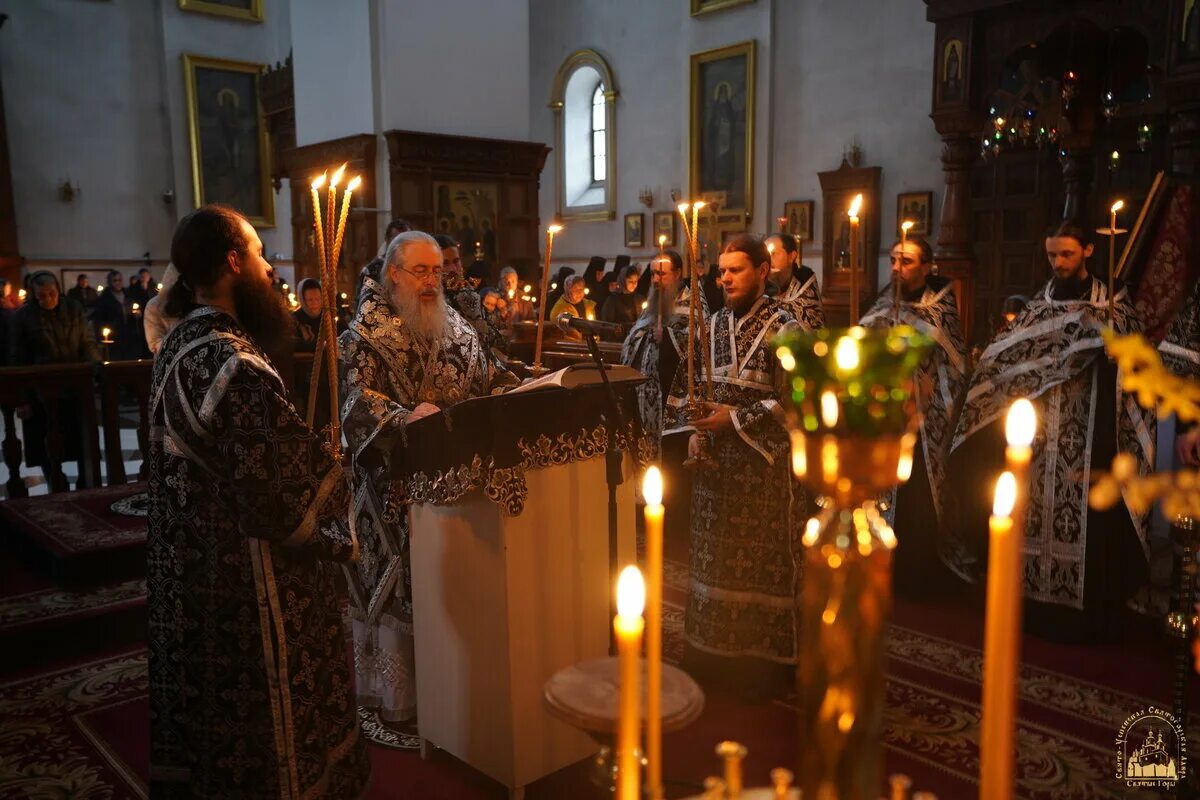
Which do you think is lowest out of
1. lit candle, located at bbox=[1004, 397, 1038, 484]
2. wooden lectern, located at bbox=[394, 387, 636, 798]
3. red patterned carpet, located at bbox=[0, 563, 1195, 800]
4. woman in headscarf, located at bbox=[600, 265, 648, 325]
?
red patterned carpet, located at bbox=[0, 563, 1195, 800]

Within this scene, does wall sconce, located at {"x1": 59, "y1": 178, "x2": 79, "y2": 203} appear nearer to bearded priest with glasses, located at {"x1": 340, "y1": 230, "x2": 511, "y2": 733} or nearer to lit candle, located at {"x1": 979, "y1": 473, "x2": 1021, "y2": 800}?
bearded priest with glasses, located at {"x1": 340, "y1": 230, "x2": 511, "y2": 733}

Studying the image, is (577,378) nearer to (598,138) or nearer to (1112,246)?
(1112,246)

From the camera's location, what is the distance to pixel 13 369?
5309 mm

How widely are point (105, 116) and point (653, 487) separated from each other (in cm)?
1793

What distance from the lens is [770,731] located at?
125 inches

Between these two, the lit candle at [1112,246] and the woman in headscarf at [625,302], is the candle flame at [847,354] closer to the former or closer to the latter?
the lit candle at [1112,246]

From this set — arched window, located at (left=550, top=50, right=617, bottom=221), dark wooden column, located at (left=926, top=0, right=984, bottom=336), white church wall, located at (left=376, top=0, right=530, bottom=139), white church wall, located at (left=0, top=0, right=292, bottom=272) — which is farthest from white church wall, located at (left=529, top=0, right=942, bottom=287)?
white church wall, located at (left=0, top=0, right=292, bottom=272)

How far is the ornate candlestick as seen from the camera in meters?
0.77

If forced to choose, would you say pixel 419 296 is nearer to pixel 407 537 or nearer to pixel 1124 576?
pixel 407 537

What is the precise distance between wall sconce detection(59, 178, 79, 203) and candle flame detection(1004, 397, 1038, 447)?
17.8m

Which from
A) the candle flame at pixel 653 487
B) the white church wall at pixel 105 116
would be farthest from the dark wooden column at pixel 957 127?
the white church wall at pixel 105 116

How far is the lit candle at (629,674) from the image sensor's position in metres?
0.73

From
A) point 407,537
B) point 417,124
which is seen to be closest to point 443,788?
point 407,537

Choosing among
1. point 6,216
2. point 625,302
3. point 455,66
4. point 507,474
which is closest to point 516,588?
point 507,474
